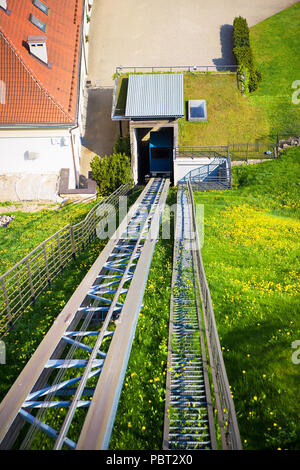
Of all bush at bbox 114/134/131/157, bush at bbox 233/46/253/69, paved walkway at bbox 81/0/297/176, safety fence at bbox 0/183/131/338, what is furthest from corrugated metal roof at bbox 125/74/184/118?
bush at bbox 233/46/253/69

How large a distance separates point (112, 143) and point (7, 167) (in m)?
10.2

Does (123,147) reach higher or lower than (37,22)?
lower

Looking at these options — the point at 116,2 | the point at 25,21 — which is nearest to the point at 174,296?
the point at 25,21

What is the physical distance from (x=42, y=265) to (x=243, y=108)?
24.9 m

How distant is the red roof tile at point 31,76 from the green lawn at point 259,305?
1351 cm

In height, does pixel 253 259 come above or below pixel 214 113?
below

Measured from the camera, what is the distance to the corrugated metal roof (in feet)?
89.6

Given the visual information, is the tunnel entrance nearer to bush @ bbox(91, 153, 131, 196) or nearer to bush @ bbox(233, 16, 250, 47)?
bush @ bbox(91, 153, 131, 196)

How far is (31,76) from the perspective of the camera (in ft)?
83.8

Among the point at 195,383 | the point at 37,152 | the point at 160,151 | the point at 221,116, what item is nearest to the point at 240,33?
the point at 221,116

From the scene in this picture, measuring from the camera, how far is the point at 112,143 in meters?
32.4

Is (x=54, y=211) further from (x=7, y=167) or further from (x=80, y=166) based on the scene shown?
(x=80, y=166)

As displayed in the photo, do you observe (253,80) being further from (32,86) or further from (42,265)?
(42,265)

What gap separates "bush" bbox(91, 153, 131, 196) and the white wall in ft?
7.15
